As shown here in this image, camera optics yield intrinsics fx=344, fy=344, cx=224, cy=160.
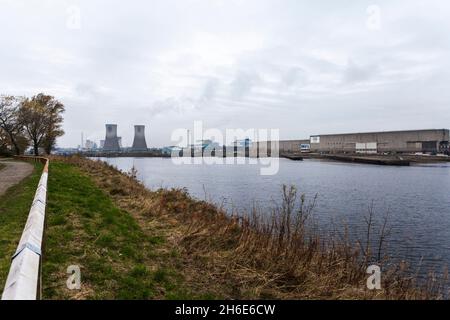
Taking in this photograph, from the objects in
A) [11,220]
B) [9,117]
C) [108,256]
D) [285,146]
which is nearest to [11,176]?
[11,220]

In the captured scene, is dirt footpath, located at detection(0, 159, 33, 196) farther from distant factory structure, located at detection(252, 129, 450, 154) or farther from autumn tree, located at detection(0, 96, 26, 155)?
distant factory structure, located at detection(252, 129, 450, 154)

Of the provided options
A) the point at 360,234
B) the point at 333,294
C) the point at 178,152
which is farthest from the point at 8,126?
the point at 178,152

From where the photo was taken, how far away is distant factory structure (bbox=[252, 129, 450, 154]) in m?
112

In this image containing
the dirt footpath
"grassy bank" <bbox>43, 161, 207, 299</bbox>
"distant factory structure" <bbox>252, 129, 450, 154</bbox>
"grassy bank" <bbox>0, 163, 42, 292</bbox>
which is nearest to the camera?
"grassy bank" <bbox>43, 161, 207, 299</bbox>

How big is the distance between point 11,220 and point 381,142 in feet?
437

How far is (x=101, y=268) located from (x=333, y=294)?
149 inches

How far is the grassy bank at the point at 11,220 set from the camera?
18.8 feet

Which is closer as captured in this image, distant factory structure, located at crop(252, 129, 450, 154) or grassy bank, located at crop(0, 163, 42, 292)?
grassy bank, located at crop(0, 163, 42, 292)

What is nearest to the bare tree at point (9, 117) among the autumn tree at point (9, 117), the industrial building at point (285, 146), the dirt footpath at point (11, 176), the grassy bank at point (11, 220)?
the autumn tree at point (9, 117)

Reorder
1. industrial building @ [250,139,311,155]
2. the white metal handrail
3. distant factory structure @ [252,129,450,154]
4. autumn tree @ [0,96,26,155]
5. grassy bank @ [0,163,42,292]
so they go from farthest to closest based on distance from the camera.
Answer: industrial building @ [250,139,311,155], distant factory structure @ [252,129,450,154], autumn tree @ [0,96,26,155], grassy bank @ [0,163,42,292], the white metal handrail

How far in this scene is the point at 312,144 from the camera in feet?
506

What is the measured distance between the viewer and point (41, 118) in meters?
53.6

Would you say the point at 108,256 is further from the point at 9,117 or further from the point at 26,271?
the point at 9,117

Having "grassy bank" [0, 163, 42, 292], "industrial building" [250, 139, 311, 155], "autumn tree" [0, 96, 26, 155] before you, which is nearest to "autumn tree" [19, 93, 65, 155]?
"autumn tree" [0, 96, 26, 155]
